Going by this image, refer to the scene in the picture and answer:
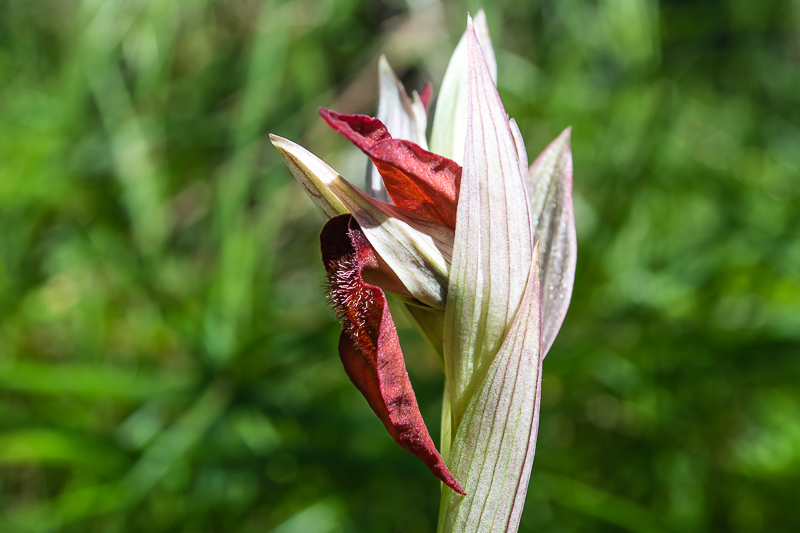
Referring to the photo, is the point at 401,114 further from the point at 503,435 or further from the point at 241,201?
the point at 241,201

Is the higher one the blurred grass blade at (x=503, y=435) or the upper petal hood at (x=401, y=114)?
the upper petal hood at (x=401, y=114)

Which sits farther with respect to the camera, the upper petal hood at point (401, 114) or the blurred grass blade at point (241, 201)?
the blurred grass blade at point (241, 201)

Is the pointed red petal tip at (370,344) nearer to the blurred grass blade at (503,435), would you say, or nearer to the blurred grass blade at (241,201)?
the blurred grass blade at (503,435)

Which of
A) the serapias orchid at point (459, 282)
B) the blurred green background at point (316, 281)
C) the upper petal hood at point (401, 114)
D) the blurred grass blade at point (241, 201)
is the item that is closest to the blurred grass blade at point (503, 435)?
the serapias orchid at point (459, 282)

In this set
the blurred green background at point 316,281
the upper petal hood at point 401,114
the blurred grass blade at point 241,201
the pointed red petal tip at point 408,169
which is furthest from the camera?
the blurred grass blade at point 241,201

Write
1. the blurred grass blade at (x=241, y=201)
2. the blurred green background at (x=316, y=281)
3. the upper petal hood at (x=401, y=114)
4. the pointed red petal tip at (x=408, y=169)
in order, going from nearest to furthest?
the pointed red petal tip at (x=408, y=169) → the upper petal hood at (x=401, y=114) → the blurred green background at (x=316, y=281) → the blurred grass blade at (x=241, y=201)

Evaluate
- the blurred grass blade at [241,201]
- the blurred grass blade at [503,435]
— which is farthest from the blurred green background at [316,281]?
the blurred grass blade at [503,435]

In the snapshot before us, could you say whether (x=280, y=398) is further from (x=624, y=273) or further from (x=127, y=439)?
(x=624, y=273)

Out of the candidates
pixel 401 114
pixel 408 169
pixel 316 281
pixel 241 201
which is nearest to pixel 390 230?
pixel 408 169
